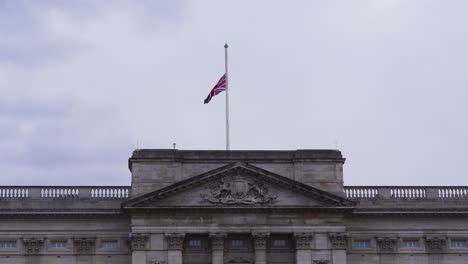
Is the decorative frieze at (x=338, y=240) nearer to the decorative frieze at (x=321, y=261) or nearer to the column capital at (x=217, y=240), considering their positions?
the decorative frieze at (x=321, y=261)

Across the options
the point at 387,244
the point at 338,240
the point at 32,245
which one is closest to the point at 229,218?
the point at 338,240

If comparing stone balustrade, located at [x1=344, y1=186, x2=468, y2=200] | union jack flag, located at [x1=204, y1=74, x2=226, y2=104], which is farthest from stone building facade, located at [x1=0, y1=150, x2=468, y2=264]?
union jack flag, located at [x1=204, y1=74, x2=226, y2=104]

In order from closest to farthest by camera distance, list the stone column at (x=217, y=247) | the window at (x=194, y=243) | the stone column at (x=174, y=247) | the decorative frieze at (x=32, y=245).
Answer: the stone column at (x=174, y=247)
the stone column at (x=217, y=247)
the window at (x=194, y=243)
the decorative frieze at (x=32, y=245)

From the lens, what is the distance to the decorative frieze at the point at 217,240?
217 feet

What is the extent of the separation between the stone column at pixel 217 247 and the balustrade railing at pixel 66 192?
706 centimetres

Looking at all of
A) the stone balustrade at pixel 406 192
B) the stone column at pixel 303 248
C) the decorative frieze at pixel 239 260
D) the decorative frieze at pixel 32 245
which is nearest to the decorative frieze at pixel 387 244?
the stone balustrade at pixel 406 192

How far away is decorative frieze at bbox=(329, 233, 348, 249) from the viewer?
66750mm

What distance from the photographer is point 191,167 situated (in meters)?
68.2

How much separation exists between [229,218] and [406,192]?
499 inches

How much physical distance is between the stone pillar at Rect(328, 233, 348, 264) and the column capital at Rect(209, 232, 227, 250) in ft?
22.8

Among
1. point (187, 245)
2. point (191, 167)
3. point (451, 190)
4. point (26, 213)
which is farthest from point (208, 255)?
point (451, 190)

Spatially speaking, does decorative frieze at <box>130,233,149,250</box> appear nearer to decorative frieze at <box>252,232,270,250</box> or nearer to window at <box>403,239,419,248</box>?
decorative frieze at <box>252,232,270,250</box>

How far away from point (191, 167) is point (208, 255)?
19.6 ft

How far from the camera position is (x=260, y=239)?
218 feet
